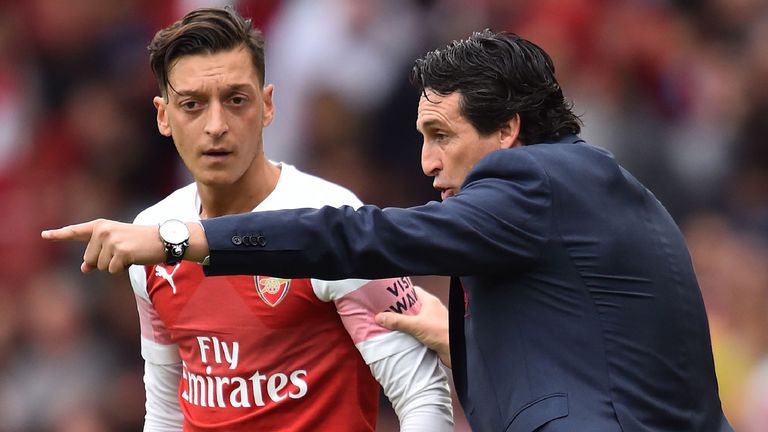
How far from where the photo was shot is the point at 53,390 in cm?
777

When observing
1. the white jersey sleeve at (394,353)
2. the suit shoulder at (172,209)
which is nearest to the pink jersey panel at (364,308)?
the white jersey sleeve at (394,353)

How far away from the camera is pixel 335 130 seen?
26.1 feet

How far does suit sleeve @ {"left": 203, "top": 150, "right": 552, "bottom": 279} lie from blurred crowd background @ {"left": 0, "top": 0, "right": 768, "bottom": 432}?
3888mm

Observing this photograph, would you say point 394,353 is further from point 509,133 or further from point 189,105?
point 189,105

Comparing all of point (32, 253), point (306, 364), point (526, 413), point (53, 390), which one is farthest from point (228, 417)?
point (32, 253)

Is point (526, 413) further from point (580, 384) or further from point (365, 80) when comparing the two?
point (365, 80)

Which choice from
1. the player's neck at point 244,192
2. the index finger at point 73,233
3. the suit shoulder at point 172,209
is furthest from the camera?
the suit shoulder at point 172,209

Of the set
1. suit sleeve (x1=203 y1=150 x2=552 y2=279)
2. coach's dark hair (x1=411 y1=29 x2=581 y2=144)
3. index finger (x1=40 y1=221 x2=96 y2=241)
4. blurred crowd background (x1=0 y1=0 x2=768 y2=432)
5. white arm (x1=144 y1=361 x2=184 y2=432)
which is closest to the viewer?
index finger (x1=40 y1=221 x2=96 y2=241)

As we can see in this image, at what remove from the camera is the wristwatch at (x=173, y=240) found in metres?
3.41

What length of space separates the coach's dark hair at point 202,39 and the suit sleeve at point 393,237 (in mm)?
1049

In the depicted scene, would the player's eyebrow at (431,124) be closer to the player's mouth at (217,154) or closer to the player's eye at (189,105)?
the player's mouth at (217,154)

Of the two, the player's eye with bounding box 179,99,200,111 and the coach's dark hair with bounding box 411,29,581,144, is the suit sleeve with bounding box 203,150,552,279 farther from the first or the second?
the player's eye with bounding box 179,99,200,111

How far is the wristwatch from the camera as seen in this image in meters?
3.41

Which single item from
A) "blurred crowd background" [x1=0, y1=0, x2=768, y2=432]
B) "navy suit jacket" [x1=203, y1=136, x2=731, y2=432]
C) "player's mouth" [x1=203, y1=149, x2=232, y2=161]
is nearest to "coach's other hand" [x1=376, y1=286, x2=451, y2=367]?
"navy suit jacket" [x1=203, y1=136, x2=731, y2=432]
